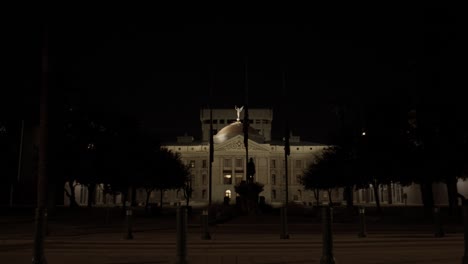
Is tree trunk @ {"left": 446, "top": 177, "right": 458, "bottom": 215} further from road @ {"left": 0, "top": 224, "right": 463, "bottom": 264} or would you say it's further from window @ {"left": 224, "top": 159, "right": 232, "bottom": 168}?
window @ {"left": 224, "top": 159, "right": 232, "bottom": 168}

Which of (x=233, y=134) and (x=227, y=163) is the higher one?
(x=233, y=134)

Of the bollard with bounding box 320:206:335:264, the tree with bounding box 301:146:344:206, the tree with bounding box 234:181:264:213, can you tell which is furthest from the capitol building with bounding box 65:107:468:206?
the bollard with bounding box 320:206:335:264

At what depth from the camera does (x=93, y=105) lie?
58875mm

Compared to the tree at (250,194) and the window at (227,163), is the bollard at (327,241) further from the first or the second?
the window at (227,163)

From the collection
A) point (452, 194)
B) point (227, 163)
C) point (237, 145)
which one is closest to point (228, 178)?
point (227, 163)

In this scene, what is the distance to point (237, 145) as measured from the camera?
451ft

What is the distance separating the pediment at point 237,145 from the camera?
447 feet

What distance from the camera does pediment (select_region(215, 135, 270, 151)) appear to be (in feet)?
447

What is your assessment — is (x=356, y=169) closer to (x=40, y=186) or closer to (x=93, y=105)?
(x=93, y=105)

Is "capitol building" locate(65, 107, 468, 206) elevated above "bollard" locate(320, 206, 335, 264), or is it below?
above

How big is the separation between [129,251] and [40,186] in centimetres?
1078

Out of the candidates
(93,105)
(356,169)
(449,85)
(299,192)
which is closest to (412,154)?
(449,85)

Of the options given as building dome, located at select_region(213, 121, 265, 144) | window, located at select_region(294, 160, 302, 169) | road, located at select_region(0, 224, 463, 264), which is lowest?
road, located at select_region(0, 224, 463, 264)

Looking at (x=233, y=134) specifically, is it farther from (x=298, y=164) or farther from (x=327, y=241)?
(x=327, y=241)
